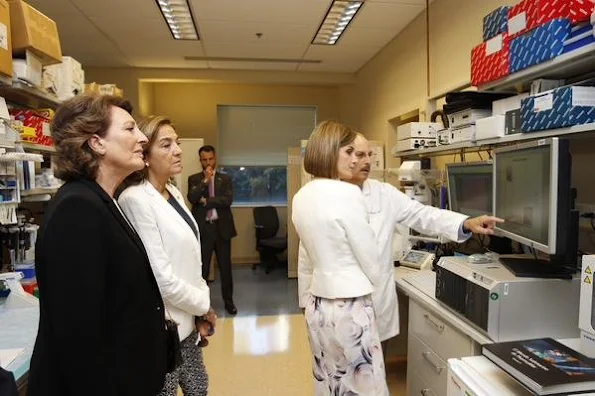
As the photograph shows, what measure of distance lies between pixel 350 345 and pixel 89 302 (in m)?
1.03

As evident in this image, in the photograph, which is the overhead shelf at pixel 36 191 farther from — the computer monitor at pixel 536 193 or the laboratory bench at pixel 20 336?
the computer monitor at pixel 536 193

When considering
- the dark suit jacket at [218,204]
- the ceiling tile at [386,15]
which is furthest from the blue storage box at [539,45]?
the dark suit jacket at [218,204]

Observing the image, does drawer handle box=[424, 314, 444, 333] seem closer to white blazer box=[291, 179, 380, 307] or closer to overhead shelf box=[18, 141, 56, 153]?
white blazer box=[291, 179, 380, 307]

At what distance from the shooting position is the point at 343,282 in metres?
1.64

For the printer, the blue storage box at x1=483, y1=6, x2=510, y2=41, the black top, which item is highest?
the blue storage box at x1=483, y1=6, x2=510, y2=41

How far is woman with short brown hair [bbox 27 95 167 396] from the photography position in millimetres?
954

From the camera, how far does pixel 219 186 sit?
4504 mm

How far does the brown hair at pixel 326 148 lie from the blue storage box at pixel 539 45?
0.74 metres

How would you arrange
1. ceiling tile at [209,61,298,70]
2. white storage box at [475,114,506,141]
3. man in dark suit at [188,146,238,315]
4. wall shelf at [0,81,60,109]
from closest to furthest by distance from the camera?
white storage box at [475,114,506,141]
wall shelf at [0,81,60,109]
man in dark suit at [188,146,238,315]
ceiling tile at [209,61,298,70]

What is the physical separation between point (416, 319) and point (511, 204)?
72cm

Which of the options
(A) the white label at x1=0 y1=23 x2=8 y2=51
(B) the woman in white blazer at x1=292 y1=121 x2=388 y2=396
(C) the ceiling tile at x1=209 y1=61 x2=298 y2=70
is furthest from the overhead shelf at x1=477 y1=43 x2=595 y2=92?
(C) the ceiling tile at x1=209 y1=61 x2=298 y2=70

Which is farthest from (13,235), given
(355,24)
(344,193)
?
(355,24)

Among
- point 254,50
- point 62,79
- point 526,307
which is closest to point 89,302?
point 526,307

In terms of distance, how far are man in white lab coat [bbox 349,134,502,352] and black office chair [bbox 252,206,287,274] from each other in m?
3.90
